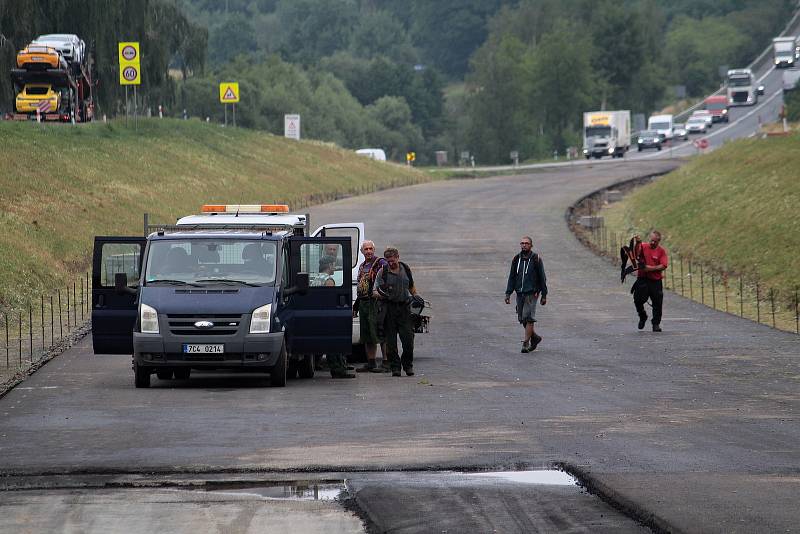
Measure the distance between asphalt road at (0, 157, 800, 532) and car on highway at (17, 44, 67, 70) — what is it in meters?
37.1

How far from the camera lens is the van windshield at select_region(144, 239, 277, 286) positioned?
65.4ft

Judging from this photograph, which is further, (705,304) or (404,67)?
(404,67)

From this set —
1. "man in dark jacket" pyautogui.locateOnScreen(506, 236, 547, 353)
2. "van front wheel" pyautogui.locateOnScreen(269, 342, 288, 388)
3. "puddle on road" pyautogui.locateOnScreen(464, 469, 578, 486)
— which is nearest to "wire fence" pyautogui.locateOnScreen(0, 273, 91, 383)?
"van front wheel" pyautogui.locateOnScreen(269, 342, 288, 388)

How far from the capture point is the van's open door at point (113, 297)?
66.4ft

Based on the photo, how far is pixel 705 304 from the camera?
34438 mm

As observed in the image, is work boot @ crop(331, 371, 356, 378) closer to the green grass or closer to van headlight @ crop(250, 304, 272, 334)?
van headlight @ crop(250, 304, 272, 334)

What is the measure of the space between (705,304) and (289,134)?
6796 cm

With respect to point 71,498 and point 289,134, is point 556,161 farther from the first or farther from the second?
point 71,498

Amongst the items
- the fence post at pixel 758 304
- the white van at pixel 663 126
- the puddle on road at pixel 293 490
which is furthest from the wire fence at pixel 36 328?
the white van at pixel 663 126

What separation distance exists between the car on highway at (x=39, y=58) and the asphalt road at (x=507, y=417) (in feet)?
122

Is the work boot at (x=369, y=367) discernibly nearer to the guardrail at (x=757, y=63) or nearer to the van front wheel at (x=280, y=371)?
the van front wheel at (x=280, y=371)

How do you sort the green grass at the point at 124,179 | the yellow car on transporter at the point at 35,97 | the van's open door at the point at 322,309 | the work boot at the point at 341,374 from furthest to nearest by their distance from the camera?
the yellow car on transporter at the point at 35,97 → the green grass at the point at 124,179 → the work boot at the point at 341,374 → the van's open door at the point at 322,309

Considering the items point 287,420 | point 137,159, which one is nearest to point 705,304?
point 287,420

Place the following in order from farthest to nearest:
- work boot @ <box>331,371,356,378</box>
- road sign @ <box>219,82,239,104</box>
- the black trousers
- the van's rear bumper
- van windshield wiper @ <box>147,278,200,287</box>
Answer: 1. road sign @ <box>219,82,239,104</box>
2. the black trousers
3. work boot @ <box>331,371,356,378</box>
4. van windshield wiper @ <box>147,278,200,287</box>
5. the van's rear bumper
